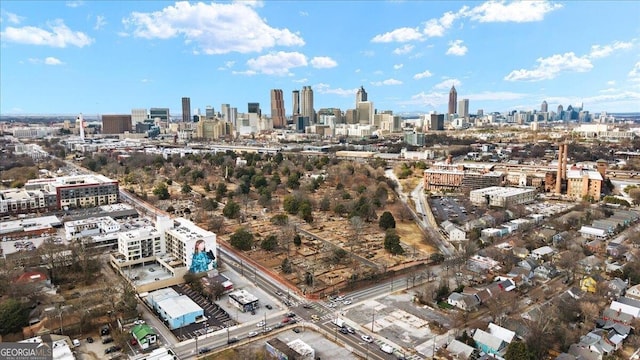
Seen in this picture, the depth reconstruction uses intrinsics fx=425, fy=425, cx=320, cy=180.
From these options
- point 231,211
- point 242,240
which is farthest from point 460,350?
point 231,211

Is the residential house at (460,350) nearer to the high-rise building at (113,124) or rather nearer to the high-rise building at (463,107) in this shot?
the high-rise building at (113,124)

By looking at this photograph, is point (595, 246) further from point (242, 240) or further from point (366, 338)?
point (242, 240)

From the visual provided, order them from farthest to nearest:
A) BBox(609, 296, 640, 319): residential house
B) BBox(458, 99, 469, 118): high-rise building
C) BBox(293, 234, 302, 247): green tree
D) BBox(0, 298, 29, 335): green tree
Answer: BBox(458, 99, 469, 118): high-rise building < BBox(293, 234, 302, 247): green tree < BBox(609, 296, 640, 319): residential house < BBox(0, 298, 29, 335): green tree

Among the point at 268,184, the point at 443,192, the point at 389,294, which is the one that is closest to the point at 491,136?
the point at 443,192

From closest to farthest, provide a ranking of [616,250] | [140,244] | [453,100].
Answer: [140,244]
[616,250]
[453,100]

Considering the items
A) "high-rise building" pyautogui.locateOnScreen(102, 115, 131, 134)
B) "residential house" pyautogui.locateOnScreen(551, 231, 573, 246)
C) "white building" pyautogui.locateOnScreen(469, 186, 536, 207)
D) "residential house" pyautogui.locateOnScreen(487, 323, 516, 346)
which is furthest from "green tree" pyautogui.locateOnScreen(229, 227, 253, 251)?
"high-rise building" pyautogui.locateOnScreen(102, 115, 131, 134)

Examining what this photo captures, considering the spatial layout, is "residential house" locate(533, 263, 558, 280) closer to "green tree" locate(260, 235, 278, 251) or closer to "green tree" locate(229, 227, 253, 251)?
"green tree" locate(260, 235, 278, 251)
